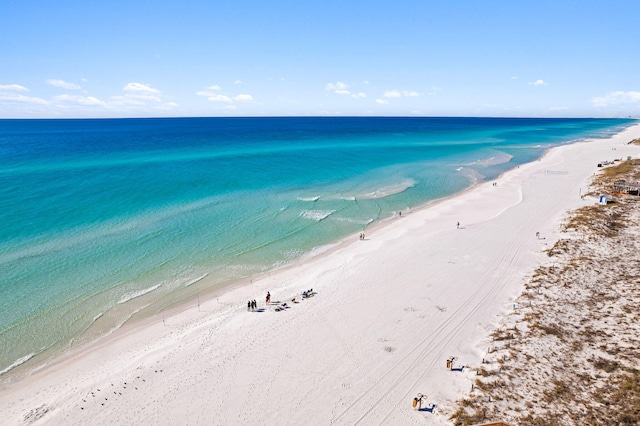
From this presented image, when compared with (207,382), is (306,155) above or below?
above

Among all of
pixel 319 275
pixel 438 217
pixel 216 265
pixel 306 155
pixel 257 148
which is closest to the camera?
pixel 319 275

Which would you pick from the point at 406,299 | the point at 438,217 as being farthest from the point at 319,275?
the point at 438,217

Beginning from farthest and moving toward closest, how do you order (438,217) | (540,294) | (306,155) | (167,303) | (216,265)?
1. (306,155)
2. (438,217)
3. (216,265)
4. (167,303)
5. (540,294)

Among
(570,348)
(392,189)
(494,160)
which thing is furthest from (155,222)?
(494,160)

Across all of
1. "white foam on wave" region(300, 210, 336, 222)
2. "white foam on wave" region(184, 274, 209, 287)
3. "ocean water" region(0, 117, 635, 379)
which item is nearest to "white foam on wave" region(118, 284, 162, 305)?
"ocean water" region(0, 117, 635, 379)

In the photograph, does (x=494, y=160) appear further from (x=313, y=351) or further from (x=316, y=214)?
(x=313, y=351)

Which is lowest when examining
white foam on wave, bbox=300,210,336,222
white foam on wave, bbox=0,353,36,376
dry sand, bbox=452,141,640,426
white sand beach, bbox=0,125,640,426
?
white foam on wave, bbox=0,353,36,376

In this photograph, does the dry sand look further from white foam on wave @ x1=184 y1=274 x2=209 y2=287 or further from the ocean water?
white foam on wave @ x1=184 y1=274 x2=209 y2=287

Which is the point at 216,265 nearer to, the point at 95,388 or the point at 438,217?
the point at 95,388

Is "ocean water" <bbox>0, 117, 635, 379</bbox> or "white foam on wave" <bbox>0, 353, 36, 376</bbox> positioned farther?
"ocean water" <bbox>0, 117, 635, 379</bbox>
